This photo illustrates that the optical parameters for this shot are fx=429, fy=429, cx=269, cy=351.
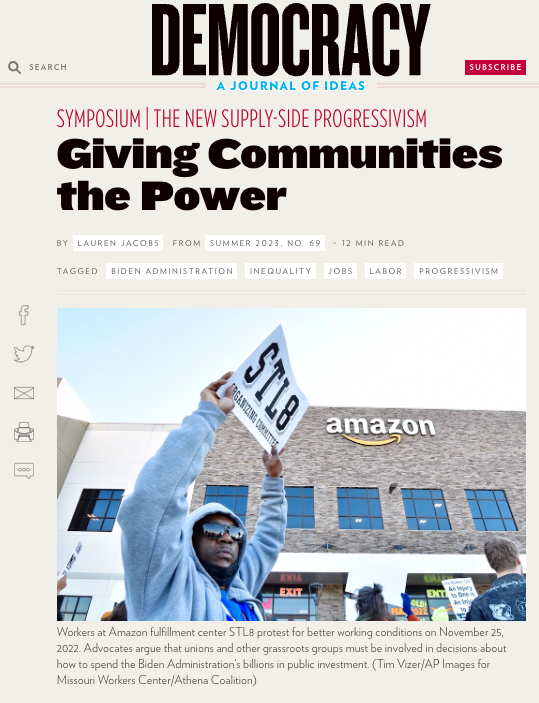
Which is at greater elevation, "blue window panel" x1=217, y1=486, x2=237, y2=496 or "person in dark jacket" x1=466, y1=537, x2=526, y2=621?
"person in dark jacket" x1=466, y1=537, x2=526, y2=621

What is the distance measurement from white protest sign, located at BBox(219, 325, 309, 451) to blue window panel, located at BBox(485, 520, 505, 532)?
1386 cm

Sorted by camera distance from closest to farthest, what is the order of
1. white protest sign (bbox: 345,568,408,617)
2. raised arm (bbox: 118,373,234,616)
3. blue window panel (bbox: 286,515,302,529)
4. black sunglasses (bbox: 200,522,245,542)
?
1. raised arm (bbox: 118,373,234,616)
2. black sunglasses (bbox: 200,522,245,542)
3. white protest sign (bbox: 345,568,408,617)
4. blue window panel (bbox: 286,515,302,529)

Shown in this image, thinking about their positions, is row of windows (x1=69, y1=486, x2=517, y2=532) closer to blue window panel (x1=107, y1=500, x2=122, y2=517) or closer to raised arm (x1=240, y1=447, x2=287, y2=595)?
blue window panel (x1=107, y1=500, x2=122, y2=517)

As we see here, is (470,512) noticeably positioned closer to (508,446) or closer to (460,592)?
(508,446)

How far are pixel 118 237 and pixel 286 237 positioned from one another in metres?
2.02

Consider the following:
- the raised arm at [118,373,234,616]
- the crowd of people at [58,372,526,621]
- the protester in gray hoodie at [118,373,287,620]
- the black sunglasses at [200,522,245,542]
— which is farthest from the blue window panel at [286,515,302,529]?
the raised arm at [118,373,234,616]

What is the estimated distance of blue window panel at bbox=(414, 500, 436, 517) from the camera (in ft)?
48.9

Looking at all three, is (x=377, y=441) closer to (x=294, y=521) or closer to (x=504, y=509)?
(x=294, y=521)

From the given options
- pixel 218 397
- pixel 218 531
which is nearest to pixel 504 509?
pixel 218 531

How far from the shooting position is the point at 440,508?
593 inches

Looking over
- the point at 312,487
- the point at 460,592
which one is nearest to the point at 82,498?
the point at 312,487

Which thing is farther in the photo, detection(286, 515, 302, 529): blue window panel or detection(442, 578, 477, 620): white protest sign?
detection(286, 515, 302, 529): blue window panel

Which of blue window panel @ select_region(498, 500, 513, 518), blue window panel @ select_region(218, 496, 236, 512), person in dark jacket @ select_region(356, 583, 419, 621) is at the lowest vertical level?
blue window panel @ select_region(498, 500, 513, 518)

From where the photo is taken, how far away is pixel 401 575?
10539 millimetres
